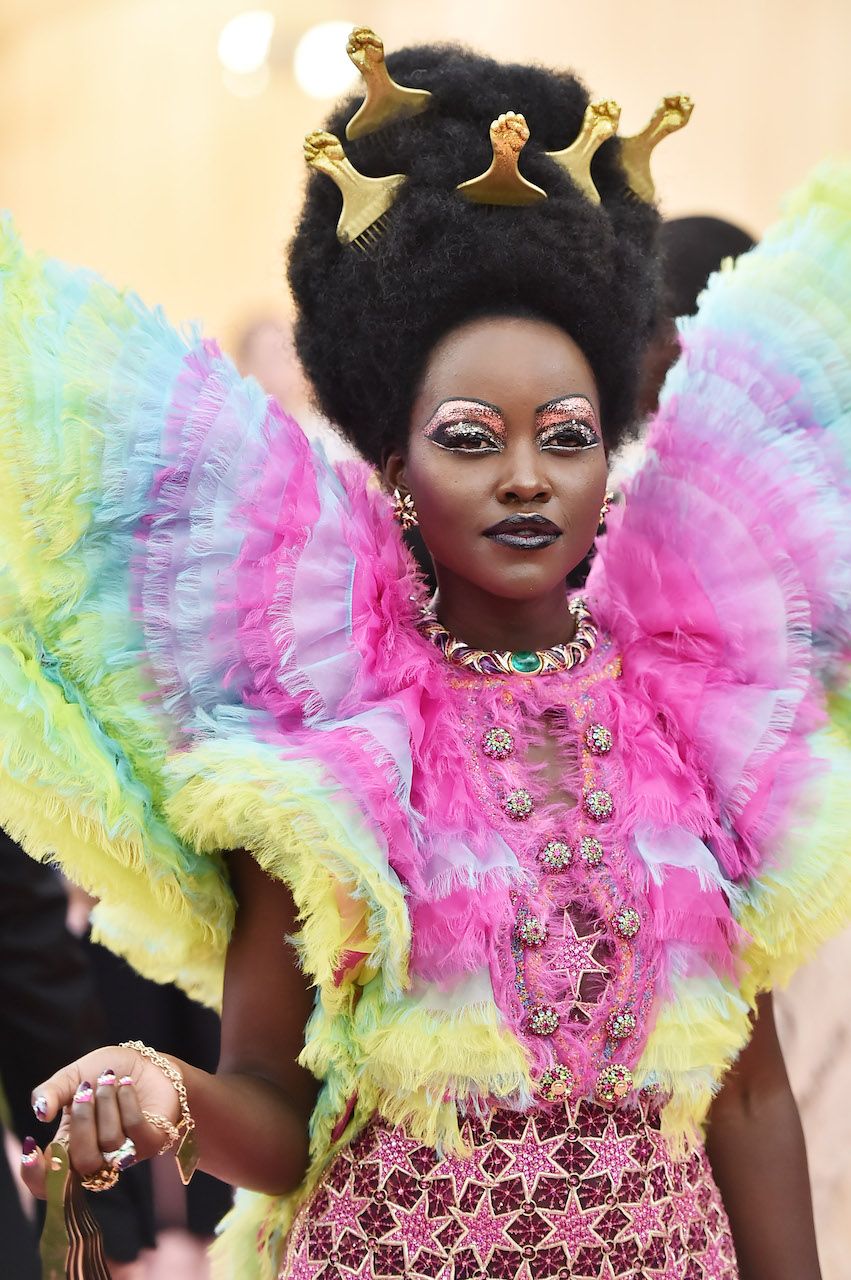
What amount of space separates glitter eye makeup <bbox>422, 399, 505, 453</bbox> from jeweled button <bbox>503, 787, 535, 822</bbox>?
0.33 metres

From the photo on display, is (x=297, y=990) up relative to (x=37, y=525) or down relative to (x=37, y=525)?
down

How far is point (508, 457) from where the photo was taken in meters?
1.42

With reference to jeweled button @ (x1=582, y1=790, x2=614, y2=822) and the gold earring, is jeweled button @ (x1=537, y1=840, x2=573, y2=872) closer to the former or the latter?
jeweled button @ (x1=582, y1=790, x2=614, y2=822)

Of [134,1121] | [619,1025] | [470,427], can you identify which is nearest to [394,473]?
[470,427]

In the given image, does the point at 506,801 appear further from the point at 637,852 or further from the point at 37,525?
the point at 37,525

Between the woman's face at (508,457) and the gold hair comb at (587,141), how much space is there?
0.17m

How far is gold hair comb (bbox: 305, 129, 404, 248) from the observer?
1.46m

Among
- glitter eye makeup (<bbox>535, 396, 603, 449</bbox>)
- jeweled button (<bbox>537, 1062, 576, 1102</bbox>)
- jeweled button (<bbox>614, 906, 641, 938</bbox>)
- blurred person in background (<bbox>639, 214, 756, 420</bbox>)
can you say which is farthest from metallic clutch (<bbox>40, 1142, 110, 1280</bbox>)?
blurred person in background (<bbox>639, 214, 756, 420</bbox>)

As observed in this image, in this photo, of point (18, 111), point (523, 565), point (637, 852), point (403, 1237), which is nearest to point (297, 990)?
point (403, 1237)

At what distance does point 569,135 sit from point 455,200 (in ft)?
0.56

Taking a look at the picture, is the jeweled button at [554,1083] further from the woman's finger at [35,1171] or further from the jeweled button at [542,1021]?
the woman's finger at [35,1171]

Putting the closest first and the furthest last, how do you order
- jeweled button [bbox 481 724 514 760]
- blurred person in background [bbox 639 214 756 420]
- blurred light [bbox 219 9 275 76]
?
1. jeweled button [bbox 481 724 514 760]
2. blurred person in background [bbox 639 214 756 420]
3. blurred light [bbox 219 9 275 76]

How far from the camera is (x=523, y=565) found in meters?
1.42

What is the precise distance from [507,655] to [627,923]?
29 centimetres
